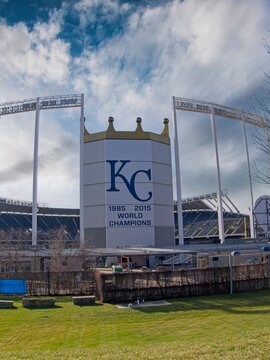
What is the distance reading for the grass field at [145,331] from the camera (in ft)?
28.8

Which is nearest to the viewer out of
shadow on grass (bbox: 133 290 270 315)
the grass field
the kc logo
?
the grass field

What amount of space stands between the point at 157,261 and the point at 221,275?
20.1m

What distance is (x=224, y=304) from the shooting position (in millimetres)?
21984

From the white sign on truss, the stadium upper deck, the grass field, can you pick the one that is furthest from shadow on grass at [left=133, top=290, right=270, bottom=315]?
the stadium upper deck

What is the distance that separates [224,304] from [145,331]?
7.92 meters

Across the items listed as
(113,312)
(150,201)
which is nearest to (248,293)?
(113,312)

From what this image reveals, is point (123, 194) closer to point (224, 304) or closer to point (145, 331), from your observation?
point (224, 304)

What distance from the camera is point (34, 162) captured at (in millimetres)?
47312

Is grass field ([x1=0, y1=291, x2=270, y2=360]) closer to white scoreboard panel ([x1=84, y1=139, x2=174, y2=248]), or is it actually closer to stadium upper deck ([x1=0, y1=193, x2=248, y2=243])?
white scoreboard panel ([x1=84, y1=139, x2=174, y2=248])

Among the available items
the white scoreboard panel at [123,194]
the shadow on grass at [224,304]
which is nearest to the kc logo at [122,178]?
the white scoreboard panel at [123,194]

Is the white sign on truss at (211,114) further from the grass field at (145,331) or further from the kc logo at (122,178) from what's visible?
the grass field at (145,331)

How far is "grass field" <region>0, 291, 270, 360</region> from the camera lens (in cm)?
878

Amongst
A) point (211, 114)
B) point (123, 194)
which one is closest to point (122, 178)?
point (123, 194)

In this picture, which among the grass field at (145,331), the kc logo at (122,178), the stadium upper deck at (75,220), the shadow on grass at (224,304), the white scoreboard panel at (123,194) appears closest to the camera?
the grass field at (145,331)
